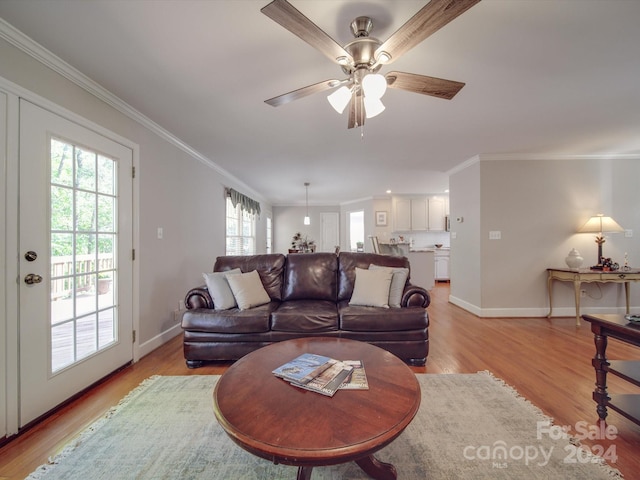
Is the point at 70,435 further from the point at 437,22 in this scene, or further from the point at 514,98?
the point at 514,98

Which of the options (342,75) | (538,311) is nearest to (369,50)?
(342,75)

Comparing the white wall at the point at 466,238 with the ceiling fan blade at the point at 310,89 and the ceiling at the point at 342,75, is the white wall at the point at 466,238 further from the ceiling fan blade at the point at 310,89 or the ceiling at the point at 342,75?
the ceiling fan blade at the point at 310,89

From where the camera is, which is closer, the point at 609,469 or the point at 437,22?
the point at 437,22

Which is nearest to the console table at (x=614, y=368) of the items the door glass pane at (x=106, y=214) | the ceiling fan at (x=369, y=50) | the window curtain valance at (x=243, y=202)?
the ceiling fan at (x=369, y=50)

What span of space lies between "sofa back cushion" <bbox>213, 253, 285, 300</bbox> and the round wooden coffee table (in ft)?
5.14

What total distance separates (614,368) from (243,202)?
532cm

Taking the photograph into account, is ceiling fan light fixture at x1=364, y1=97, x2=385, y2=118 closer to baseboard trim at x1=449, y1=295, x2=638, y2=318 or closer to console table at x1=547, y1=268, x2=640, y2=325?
baseboard trim at x1=449, y1=295, x2=638, y2=318

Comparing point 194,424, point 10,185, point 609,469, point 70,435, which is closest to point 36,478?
point 70,435

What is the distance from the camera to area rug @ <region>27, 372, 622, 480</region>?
1.25 meters

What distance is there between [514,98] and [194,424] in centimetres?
346

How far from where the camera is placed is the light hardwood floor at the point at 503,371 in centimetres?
145

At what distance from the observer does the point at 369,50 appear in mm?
1450

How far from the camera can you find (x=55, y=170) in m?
1.80

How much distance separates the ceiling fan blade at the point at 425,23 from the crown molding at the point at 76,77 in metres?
2.08
